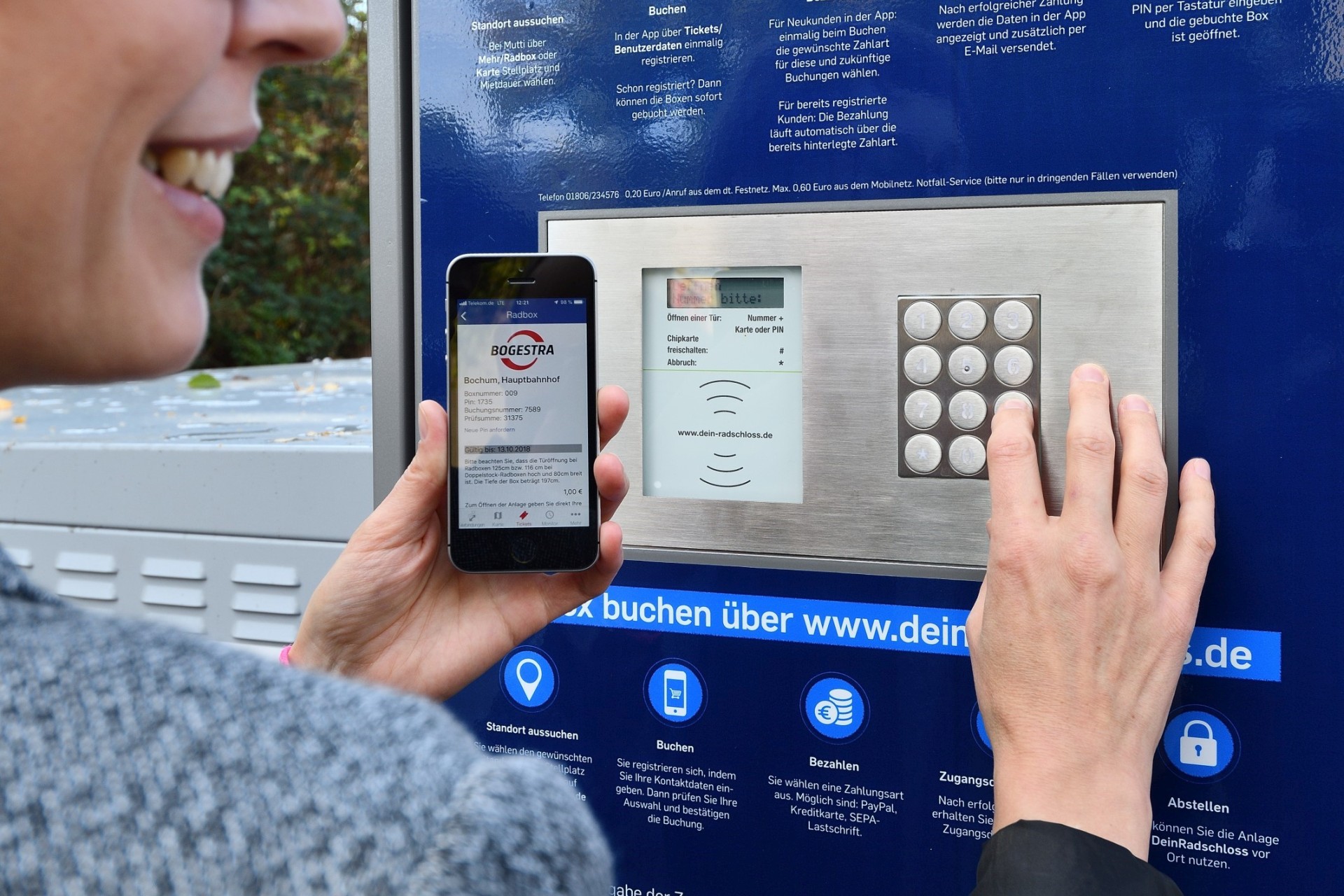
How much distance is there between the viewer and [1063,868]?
0.89 metres

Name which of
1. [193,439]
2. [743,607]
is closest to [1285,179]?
A: [743,607]

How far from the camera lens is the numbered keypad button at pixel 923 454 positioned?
3.91 feet

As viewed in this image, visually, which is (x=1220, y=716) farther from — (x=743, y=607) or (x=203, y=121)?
(x=203, y=121)

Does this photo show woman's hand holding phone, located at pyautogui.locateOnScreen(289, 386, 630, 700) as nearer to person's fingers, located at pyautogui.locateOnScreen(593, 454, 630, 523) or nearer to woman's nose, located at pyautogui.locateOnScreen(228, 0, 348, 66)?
person's fingers, located at pyautogui.locateOnScreen(593, 454, 630, 523)

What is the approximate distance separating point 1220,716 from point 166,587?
58.2 inches

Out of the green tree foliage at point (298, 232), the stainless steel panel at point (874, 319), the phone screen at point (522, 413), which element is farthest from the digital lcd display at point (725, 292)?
the green tree foliage at point (298, 232)

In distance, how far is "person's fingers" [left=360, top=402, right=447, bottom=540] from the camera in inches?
45.8

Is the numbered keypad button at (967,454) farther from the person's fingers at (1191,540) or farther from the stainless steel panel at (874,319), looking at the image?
the person's fingers at (1191,540)

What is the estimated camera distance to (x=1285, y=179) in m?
1.06

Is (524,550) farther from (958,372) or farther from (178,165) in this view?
(178,165)

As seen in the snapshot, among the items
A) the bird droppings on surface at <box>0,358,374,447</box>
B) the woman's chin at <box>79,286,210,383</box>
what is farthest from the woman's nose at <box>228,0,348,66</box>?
the bird droppings on surface at <box>0,358,374,447</box>

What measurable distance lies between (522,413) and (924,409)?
1.37 ft

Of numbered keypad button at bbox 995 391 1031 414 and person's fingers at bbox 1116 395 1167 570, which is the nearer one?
person's fingers at bbox 1116 395 1167 570

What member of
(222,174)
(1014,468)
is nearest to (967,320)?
(1014,468)
